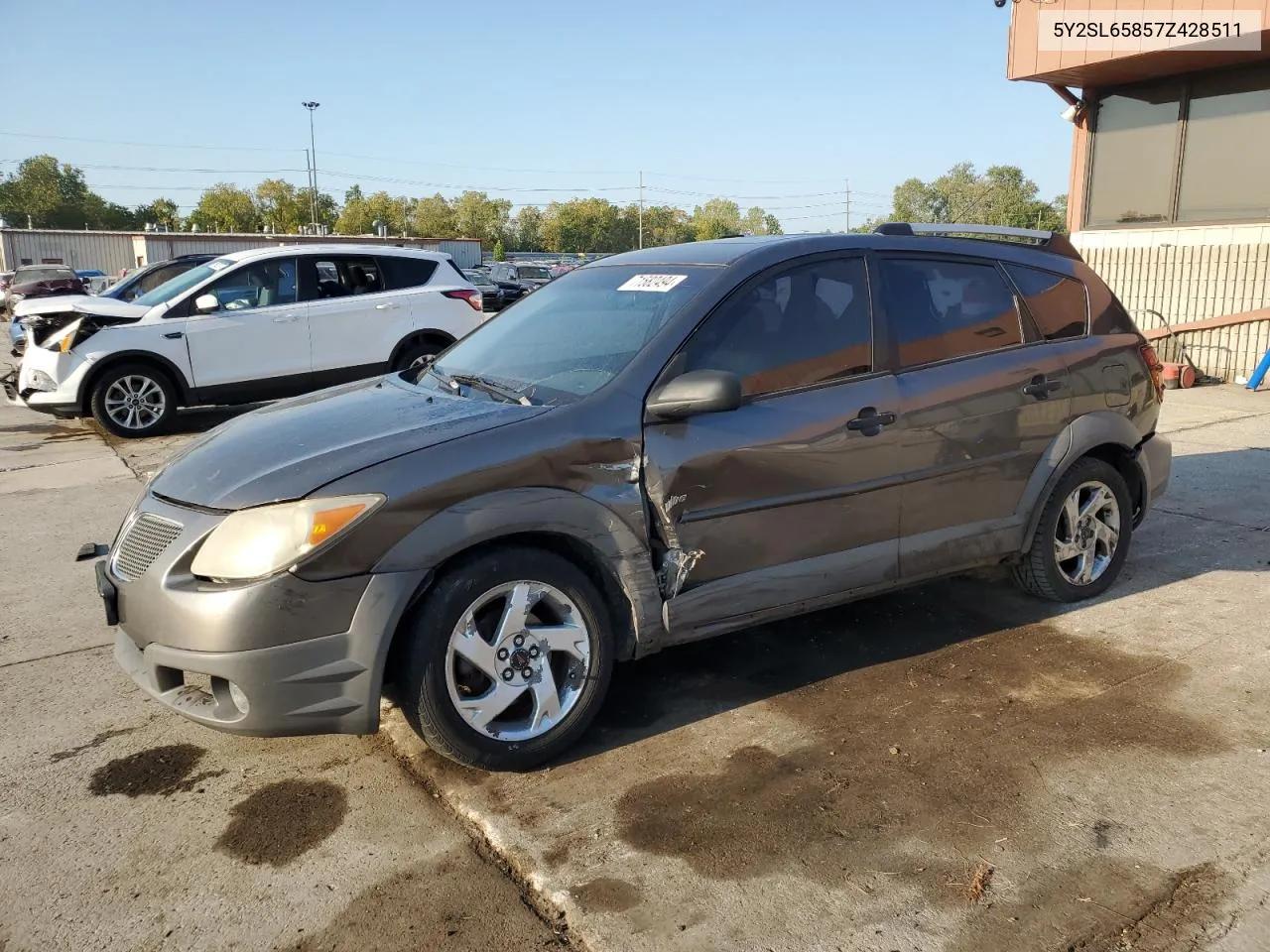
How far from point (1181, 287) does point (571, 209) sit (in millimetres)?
93968

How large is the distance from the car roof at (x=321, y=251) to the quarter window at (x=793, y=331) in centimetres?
768

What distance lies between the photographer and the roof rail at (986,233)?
4.48 m

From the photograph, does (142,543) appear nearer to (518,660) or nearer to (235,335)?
(518,660)

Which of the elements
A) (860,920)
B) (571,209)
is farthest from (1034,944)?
(571,209)

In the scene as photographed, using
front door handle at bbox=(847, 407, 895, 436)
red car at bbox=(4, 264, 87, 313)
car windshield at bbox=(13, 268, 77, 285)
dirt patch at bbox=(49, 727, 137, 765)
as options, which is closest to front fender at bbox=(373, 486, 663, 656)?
front door handle at bbox=(847, 407, 895, 436)

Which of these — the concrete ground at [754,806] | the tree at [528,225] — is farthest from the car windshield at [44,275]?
the tree at [528,225]

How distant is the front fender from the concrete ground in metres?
0.54

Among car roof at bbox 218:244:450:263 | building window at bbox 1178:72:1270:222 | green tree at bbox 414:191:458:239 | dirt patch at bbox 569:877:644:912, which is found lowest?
dirt patch at bbox 569:877:644:912

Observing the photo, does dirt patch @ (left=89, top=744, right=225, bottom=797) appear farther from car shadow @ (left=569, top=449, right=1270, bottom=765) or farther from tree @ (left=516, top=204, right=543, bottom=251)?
tree @ (left=516, top=204, right=543, bottom=251)

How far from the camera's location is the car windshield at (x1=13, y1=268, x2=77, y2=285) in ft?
96.2

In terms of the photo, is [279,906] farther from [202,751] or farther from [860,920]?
[860,920]

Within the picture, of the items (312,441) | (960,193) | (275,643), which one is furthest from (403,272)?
(960,193)

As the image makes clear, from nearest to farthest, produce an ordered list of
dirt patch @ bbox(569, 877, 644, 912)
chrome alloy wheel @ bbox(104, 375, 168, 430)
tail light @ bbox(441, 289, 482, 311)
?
dirt patch @ bbox(569, 877, 644, 912), chrome alloy wheel @ bbox(104, 375, 168, 430), tail light @ bbox(441, 289, 482, 311)

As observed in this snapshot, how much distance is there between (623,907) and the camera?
262 cm
